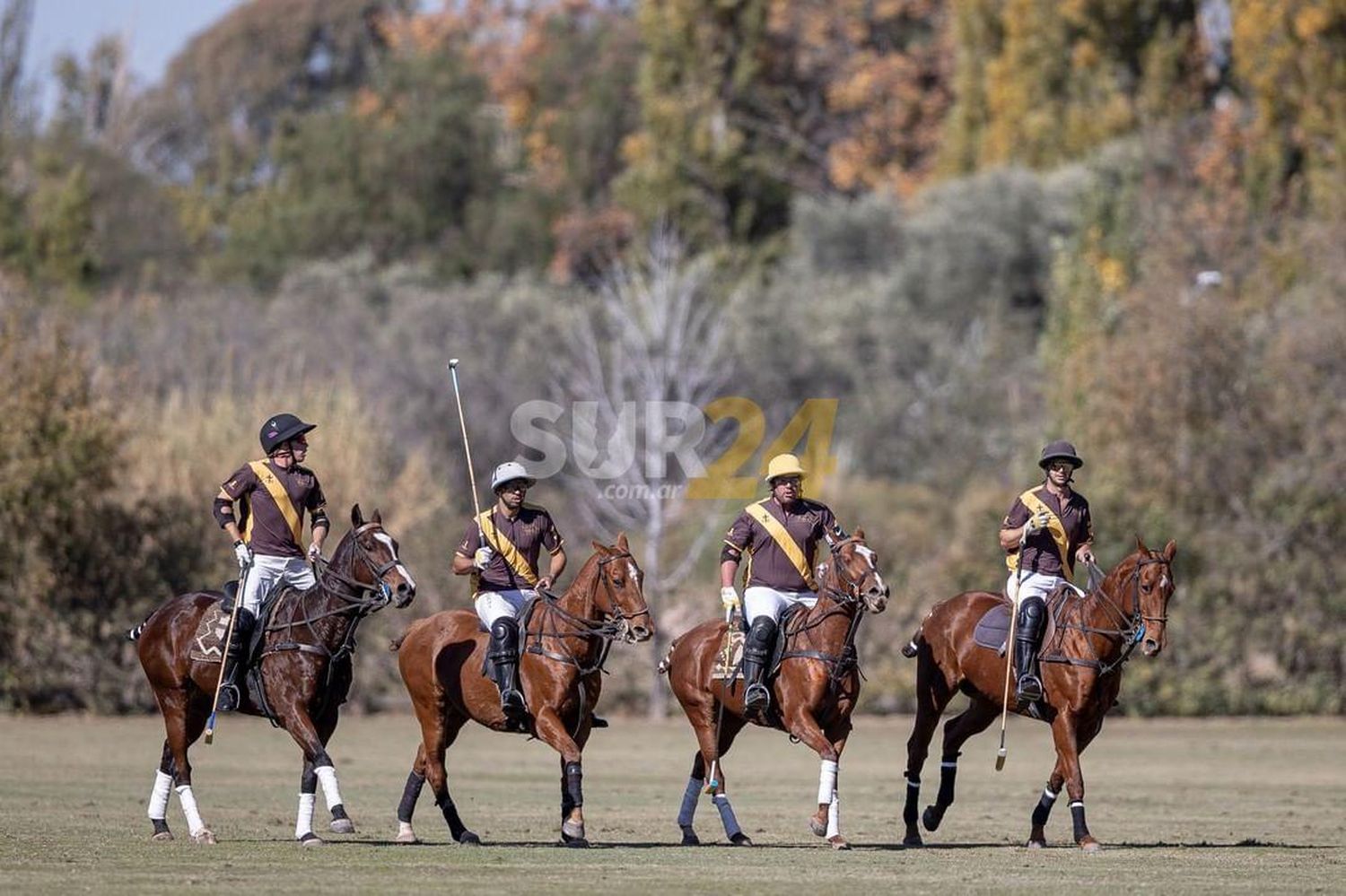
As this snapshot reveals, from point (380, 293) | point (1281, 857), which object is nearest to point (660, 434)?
point (380, 293)

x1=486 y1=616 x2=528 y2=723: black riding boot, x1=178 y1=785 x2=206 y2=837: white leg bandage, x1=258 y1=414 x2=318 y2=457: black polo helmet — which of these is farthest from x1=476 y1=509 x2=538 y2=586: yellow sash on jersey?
x1=178 y1=785 x2=206 y2=837: white leg bandage

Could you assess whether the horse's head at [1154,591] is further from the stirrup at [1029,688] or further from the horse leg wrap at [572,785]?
the horse leg wrap at [572,785]

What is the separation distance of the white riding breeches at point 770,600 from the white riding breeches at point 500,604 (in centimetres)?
159

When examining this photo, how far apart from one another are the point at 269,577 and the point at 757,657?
3.55m

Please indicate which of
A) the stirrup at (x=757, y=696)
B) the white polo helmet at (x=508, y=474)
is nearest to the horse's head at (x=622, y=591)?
the white polo helmet at (x=508, y=474)

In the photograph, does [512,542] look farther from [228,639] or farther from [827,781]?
[827,781]

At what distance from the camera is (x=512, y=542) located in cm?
1703

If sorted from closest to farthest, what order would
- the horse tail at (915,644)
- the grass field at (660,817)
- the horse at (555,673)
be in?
the grass field at (660,817), the horse at (555,673), the horse tail at (915,644)

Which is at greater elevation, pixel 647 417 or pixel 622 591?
pixel 647 417

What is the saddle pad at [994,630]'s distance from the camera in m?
17.9

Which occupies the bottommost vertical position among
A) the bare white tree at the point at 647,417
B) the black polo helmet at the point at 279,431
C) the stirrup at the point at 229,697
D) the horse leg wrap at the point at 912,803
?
the horse leg wrap at the point at 912,803

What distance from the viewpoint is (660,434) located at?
46.6 metres

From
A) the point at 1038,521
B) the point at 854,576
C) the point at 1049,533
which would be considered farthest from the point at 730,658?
the point at 1049,533

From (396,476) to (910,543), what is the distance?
30.9 ft
